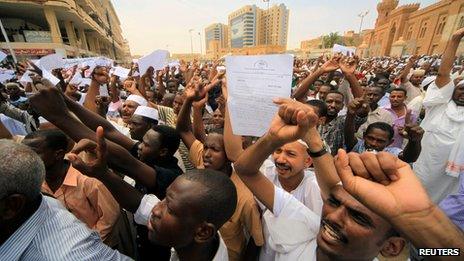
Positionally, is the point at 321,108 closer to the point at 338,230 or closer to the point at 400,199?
the point at 338,230

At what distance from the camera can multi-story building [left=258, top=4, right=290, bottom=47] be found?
94.9 meters

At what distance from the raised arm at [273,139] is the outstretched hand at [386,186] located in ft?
0.94

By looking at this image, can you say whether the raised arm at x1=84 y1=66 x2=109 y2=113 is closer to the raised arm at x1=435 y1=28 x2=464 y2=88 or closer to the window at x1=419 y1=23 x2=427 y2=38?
the raised arm at x1=435 y1=28 x2=464 y2=88

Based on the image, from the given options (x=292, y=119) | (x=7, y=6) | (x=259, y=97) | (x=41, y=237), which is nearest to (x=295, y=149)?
(x=259, y=97)

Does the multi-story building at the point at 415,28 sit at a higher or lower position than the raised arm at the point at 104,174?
higher

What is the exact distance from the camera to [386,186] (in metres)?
0.94

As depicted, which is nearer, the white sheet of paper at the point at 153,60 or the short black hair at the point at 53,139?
the short black hair at the point at 53,139

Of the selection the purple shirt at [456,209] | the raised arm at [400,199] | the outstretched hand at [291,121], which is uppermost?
the outstretched hand at [291,121]

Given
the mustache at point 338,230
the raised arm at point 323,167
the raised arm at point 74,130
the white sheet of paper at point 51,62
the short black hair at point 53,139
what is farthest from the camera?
the white sheet of paper at point 51,62

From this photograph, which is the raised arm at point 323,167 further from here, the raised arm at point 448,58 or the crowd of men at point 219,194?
the raised arm at point 448,58

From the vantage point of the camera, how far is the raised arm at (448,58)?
291cm

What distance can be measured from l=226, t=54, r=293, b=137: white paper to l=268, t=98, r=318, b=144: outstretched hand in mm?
346

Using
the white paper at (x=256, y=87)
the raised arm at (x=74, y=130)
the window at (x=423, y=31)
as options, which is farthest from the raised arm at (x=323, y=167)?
the window at (x=423, y=31)

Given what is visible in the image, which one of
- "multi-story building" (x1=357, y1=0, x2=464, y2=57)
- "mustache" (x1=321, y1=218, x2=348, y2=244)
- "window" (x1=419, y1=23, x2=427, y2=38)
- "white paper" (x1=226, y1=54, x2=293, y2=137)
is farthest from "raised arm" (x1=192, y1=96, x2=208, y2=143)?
"window" (x1=419, y1=23, x2=427, y2=38)
